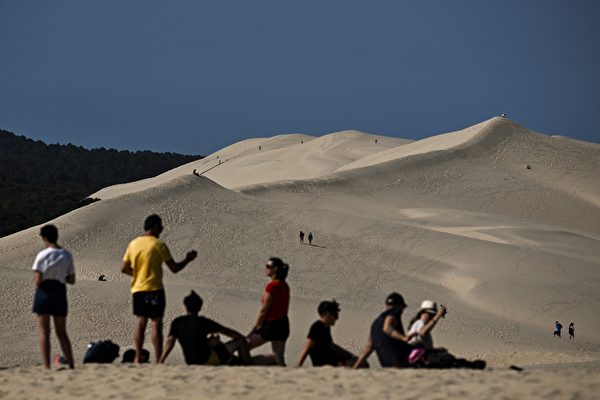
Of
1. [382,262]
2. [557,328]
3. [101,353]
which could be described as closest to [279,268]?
[101,353]

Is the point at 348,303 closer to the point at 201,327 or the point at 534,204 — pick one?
the point at 201,327

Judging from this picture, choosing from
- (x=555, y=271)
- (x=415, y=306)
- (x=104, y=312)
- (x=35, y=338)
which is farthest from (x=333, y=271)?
(x=35, y=338)

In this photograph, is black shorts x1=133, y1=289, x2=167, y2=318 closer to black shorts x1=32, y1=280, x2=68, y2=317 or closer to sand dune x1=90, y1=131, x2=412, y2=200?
black shorts x1=32, y1=280, x2=68, y2=317

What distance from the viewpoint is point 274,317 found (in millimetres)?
14102

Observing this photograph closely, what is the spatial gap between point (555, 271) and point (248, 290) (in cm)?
1460

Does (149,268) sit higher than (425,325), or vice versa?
(149,268)

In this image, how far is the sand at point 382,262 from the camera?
1245 centimetres

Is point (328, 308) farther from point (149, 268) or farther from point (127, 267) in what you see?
point (127, 267)

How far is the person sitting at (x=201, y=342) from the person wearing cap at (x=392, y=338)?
57.9 inches

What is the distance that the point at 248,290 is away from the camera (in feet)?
121

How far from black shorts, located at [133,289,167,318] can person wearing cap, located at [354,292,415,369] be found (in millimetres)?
2406

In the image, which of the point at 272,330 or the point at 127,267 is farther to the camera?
the point at 272,330

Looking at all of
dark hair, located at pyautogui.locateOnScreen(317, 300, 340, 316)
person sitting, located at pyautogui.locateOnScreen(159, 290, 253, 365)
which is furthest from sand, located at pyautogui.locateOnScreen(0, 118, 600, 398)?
dark hair, located at pyautogui.locateOnScreen(317, 300, 340, 316)

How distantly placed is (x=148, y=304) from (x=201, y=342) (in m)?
0.78
